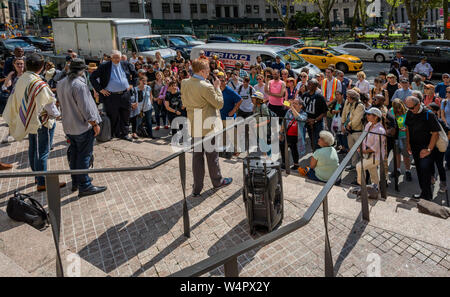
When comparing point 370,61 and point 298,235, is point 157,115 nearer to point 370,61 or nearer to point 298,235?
point 298,235

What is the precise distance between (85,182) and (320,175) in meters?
3.74

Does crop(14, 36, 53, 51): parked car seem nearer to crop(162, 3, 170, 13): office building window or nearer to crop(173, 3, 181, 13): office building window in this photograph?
crop(162, 3, 170, 13): office building window

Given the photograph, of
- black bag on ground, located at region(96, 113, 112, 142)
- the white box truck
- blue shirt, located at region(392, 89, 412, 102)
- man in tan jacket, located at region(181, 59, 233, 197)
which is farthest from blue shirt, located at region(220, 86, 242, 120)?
the white box truck

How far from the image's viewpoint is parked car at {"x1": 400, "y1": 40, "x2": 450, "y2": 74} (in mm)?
20391

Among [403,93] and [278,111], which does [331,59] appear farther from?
[278,111]

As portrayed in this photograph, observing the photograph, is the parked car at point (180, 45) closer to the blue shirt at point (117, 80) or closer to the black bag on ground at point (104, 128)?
the blue shirt at point (117, 80)

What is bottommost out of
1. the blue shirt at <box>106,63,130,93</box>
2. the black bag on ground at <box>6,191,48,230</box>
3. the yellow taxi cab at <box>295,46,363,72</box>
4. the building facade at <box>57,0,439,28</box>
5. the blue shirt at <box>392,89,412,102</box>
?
the black bag on ground at <box>6,191,48,230</box>

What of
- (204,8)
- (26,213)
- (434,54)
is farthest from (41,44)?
(204,8)

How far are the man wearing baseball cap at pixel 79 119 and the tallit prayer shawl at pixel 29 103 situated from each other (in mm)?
224

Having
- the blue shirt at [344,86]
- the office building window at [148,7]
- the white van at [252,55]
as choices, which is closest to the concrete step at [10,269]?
the blue shirt at [344,86]

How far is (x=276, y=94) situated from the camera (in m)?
9.44

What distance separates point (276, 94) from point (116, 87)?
381 cm

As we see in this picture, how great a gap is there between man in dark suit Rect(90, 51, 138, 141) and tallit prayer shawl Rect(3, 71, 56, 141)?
92.8 inches

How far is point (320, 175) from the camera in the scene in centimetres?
652
